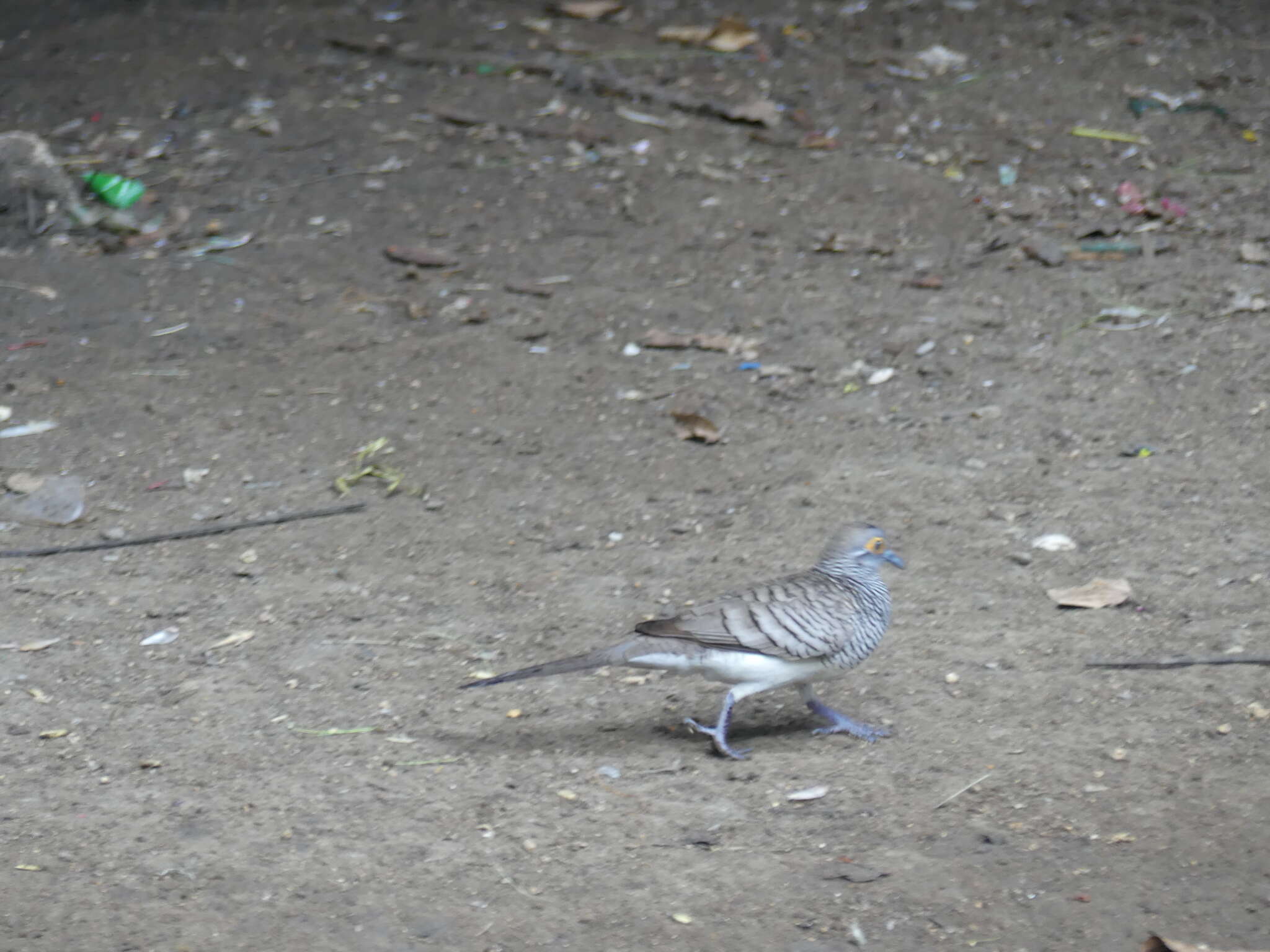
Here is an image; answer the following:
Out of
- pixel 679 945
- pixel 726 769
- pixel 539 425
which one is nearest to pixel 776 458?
pixel 539 425

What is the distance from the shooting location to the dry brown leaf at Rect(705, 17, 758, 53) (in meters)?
9.53

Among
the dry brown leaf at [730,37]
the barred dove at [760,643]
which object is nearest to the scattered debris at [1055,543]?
the barred dove at [760,643]

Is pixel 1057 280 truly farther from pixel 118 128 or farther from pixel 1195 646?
pixel 118 128

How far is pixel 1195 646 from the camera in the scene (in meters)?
4.32

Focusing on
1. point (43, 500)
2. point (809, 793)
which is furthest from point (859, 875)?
point (43, 500)

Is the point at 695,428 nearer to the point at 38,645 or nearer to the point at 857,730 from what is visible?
the point at 857,730

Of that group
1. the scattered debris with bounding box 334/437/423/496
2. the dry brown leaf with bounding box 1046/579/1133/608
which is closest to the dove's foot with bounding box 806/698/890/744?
the dry brown leaf with bounding box 1046/579/1133/608

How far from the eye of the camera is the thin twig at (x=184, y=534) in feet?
16.9

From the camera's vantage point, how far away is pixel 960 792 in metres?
3.68

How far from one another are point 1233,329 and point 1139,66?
3.59m

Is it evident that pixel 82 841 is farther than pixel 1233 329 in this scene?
No

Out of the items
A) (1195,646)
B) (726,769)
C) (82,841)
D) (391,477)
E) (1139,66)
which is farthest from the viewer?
(1139,66)

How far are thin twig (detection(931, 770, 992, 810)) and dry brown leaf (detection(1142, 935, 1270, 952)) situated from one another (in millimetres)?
732

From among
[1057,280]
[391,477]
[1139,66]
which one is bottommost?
[391,477]
